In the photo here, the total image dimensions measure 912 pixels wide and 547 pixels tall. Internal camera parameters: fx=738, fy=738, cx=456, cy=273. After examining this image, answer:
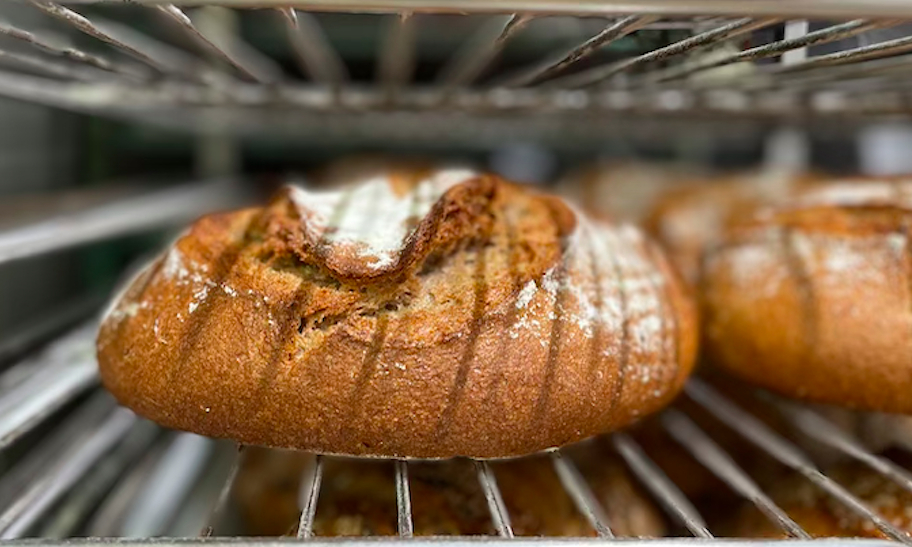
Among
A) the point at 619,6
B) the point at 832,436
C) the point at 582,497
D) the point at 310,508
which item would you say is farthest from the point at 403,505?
the point at 832,436

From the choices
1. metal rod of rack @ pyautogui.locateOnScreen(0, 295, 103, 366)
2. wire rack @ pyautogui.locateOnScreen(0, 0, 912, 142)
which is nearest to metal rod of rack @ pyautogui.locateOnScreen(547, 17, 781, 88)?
wire rack @ pyautogui.locateOnScreen(0, 0, 912, 142)

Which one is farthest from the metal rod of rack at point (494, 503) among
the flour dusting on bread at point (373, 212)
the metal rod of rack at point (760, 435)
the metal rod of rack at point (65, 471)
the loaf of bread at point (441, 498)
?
the metal rod of rack at point (65, 471)

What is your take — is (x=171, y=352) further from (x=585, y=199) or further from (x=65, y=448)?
(x=585, y=199)

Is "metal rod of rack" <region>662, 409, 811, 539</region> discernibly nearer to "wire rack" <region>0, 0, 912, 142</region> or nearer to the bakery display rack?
the bakery display rack

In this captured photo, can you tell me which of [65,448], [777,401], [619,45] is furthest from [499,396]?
[65,448]

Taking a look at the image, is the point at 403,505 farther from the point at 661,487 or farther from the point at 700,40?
the point at 700,40

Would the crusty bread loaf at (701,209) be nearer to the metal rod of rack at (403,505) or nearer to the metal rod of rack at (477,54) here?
the metal rod of rack at (477,54)
